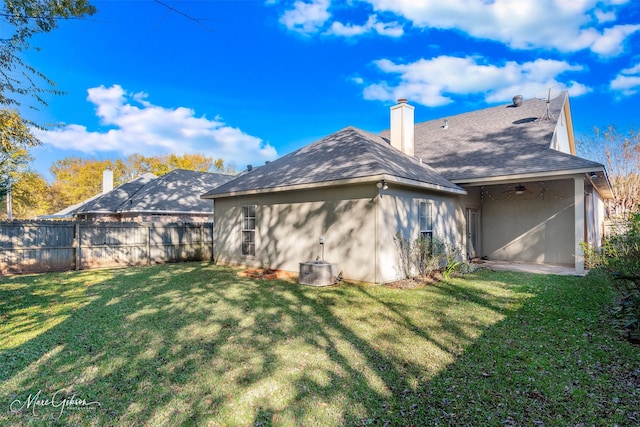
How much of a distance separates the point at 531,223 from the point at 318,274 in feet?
25.7

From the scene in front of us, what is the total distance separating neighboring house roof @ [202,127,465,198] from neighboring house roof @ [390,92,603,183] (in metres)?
1.44

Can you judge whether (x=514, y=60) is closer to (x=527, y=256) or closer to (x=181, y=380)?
(x=527, y=256)

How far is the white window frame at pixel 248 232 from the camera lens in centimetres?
1022

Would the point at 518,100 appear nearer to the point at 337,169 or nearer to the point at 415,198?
the point at 415,198

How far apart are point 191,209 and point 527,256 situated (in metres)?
15.8

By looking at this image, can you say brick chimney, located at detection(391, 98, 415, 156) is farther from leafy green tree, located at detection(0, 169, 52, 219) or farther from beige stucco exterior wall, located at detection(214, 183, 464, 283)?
leafy green tree, located at detection(0, 169, 52, 219)

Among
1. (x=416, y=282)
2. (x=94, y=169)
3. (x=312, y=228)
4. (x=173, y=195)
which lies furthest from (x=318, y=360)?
(x=94, y=169)

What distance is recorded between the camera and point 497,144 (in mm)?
11344

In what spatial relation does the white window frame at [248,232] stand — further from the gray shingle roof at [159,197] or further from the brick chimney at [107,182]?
the brick chimney at [107,182]

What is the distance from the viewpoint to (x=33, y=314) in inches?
215

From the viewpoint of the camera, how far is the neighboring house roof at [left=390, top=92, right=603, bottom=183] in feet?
30.1

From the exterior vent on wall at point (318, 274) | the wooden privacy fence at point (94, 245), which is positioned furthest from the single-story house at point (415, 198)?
the wooden privacy fence at point (94, 245)
